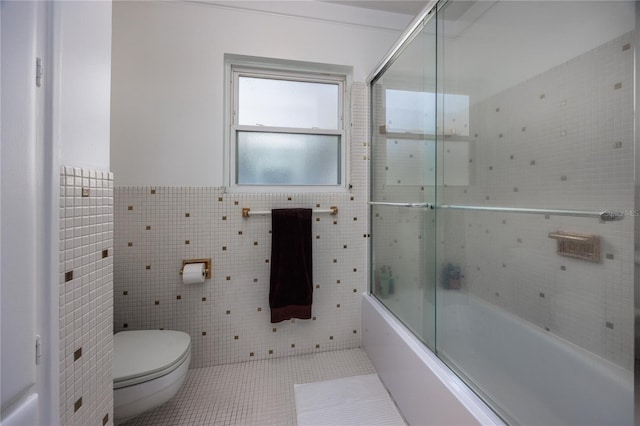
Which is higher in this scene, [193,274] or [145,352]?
[193,274]

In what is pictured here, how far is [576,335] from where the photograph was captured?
42.3 inches

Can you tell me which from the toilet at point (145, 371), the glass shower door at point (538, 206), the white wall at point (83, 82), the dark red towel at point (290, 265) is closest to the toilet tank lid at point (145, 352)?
the toilet at point (145, 371)

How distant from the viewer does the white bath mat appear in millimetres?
1256

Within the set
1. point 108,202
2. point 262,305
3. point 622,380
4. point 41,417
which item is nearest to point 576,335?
point 622,380

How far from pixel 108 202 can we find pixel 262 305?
115cm

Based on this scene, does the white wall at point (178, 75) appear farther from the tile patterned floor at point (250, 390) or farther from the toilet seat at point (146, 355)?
the tile patterned floor at point (250, 390)

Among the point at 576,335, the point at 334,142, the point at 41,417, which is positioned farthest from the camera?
the point at 334,142

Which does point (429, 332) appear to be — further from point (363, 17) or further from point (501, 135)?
point (363, 17)

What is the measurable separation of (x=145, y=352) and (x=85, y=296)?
0.71 meters

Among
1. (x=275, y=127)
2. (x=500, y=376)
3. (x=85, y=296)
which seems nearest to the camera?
(x=85, y=296)

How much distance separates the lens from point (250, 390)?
1457mm

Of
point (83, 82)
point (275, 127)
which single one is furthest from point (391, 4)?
point (83, 82)

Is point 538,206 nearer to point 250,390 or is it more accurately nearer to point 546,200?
point 546,200

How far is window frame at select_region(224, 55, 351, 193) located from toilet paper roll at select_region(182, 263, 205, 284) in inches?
21.4
